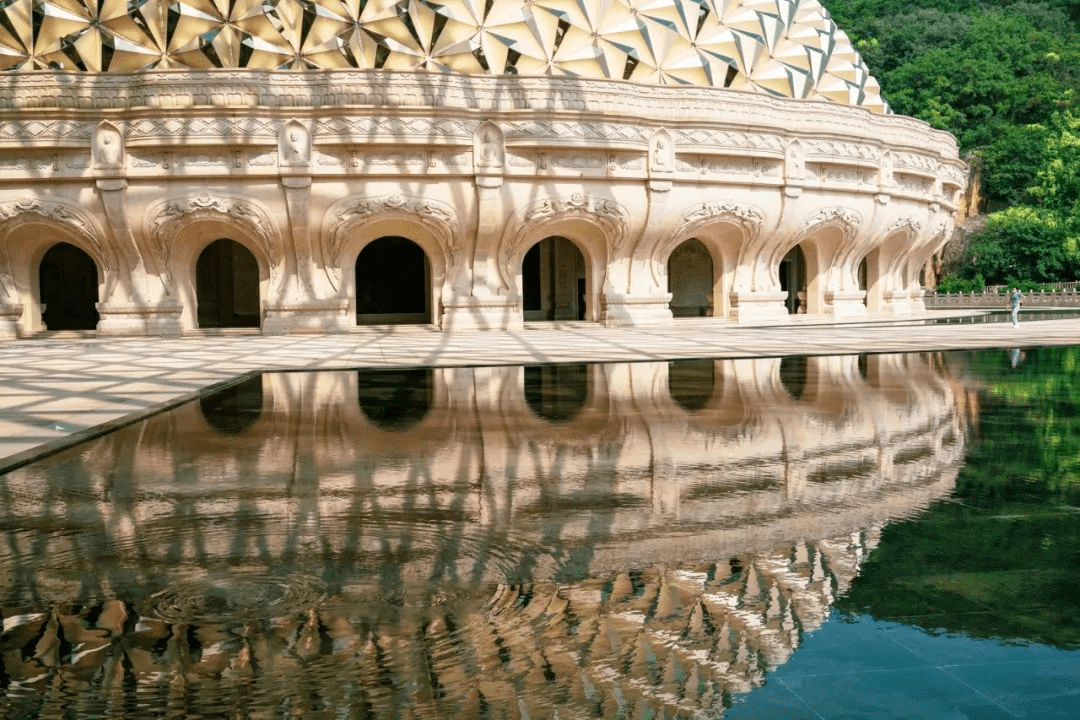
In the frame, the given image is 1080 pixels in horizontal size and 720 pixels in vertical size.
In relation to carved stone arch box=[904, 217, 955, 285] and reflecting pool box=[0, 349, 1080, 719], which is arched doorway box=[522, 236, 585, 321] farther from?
reflecting pool box=[0, 349, 1080, 719]

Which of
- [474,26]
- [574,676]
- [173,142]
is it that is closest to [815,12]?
[474,26]

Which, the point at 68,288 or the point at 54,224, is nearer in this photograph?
the point at 54,224

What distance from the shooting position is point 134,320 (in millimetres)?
28703

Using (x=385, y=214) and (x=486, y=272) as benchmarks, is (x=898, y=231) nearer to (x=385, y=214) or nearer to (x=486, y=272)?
(x=486, y=272)

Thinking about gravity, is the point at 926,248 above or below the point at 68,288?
above

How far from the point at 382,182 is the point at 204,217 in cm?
478

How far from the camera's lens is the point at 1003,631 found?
365cm

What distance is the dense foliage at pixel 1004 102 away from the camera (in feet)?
200

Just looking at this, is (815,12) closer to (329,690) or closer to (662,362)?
(662,362)

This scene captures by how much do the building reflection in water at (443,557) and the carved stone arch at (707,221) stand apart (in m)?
21.4

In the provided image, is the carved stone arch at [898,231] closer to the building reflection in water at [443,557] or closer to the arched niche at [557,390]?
the arched niche at [557,390]

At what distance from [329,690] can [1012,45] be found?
77582mm

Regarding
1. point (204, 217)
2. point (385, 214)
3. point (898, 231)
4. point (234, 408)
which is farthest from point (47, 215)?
point (898, 231)

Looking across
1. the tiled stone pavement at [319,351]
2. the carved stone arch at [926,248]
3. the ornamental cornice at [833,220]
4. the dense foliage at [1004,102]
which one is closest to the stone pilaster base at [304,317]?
the tiled stone pavement at [319,351]
